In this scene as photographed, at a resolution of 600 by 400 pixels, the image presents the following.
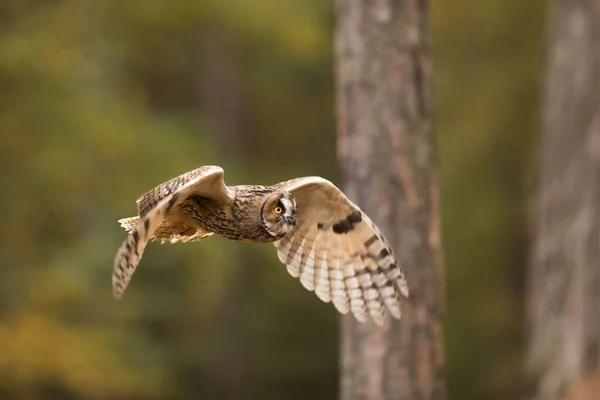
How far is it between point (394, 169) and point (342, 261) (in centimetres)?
124

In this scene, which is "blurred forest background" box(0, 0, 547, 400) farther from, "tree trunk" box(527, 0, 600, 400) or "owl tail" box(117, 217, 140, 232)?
"owl tail" box(117, 217, 140, 232)

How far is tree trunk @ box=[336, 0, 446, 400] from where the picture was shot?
507 cm

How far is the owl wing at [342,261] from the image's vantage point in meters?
3.82

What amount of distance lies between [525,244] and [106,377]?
26.3 ft

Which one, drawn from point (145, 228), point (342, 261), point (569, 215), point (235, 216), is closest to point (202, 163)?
point (569, 215)

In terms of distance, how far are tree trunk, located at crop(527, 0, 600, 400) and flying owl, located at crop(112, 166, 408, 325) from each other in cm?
608

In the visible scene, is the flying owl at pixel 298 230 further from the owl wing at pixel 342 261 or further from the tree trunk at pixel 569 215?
the tree trunk at pixel 569 215

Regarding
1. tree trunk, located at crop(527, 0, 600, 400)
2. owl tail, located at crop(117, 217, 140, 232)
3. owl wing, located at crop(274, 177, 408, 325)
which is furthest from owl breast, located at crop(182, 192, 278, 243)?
tree trunk, located at crop(527, 0, 600, 400)

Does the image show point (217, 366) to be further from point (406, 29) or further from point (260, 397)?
point (406, 29)

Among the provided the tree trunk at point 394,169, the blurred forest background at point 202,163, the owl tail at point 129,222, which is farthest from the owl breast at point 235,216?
the blurred forest background at point 202,163

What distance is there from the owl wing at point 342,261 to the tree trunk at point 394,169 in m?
1.23

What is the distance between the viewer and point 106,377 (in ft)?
30.6

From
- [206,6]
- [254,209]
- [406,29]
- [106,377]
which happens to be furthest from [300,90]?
[254,209]

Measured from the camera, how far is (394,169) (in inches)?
201
